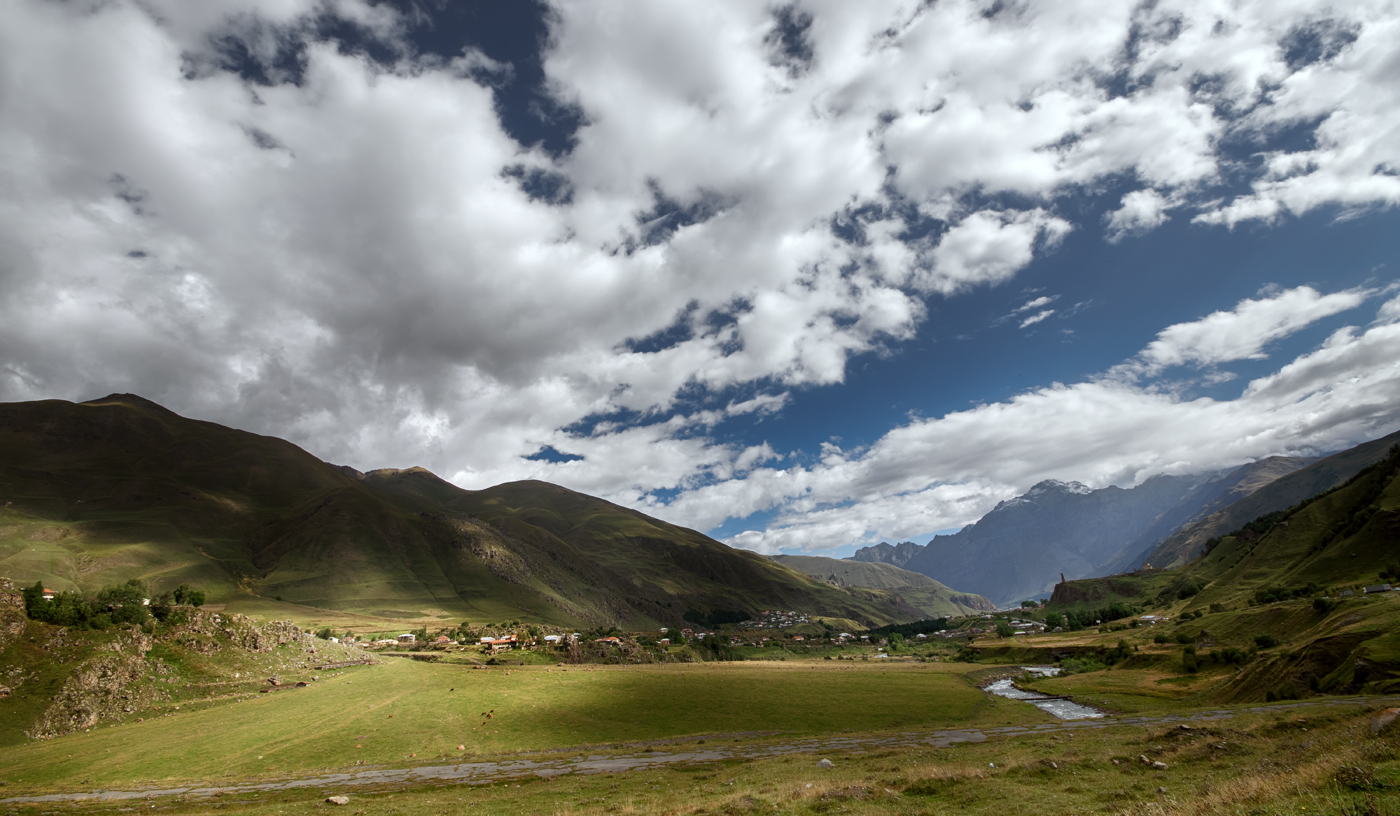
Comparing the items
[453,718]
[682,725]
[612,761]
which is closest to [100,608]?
[453,718]

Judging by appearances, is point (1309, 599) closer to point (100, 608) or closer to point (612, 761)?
point (612, 761)

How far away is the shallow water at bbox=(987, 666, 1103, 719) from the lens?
58.6 meters

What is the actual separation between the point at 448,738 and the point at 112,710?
31.7m

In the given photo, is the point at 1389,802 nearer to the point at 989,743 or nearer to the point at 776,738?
the point at 989,743

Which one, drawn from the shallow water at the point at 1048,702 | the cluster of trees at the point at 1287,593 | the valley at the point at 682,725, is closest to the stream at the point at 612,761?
the valley at the point at 682,725

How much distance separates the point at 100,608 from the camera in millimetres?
57688

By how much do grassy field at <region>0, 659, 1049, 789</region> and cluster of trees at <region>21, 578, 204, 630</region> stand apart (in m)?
13.8

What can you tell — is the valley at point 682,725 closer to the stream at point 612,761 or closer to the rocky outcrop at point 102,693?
the rocky outcrop at point 102,693

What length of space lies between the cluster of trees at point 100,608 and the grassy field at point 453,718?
45.3ft

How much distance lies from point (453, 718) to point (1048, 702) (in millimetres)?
71404

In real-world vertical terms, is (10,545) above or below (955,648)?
above

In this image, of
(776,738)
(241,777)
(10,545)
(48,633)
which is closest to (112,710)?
(48,633)

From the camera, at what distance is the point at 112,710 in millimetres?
49625

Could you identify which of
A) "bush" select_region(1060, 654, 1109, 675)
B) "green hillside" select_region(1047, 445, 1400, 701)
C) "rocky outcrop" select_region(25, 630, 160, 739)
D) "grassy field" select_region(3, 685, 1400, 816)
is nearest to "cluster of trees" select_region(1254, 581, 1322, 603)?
"green hillside" select_region(1047, 445, 1400, 701)
